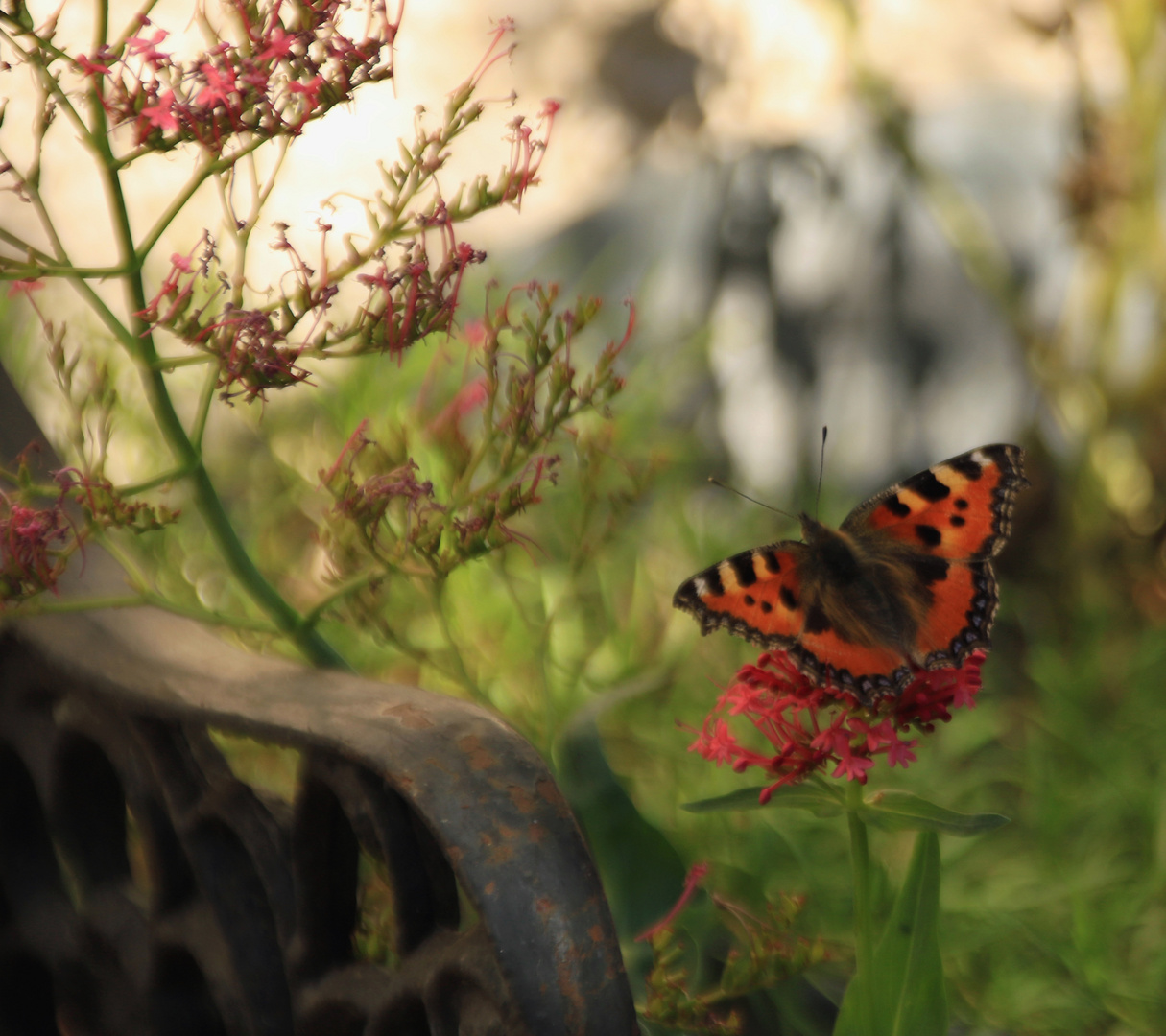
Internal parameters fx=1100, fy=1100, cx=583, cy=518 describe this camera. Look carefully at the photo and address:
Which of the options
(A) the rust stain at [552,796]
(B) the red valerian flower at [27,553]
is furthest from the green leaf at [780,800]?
(B) the red valerian flower at [27,553]

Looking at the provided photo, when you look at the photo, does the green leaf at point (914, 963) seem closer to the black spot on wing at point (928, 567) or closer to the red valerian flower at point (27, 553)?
the black spot on wing at point (928, 567)

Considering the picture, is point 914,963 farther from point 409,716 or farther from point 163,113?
point 163,113

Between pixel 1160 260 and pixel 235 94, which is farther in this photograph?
pixel 1160 260

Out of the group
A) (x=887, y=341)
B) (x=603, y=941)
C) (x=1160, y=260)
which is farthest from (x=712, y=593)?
(x=887, y=341)

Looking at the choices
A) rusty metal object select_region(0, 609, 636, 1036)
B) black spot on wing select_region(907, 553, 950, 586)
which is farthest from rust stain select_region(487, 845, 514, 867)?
black spot on wing select_region(907, 553, 950, 586)

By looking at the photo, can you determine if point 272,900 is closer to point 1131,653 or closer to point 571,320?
point 571,320

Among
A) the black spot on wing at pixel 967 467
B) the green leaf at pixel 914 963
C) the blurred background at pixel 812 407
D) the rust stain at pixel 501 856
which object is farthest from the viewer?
the blurred background at pixel 812 407

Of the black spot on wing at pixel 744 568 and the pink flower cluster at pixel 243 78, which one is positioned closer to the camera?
the pink flower cluster at pixel 243 78
